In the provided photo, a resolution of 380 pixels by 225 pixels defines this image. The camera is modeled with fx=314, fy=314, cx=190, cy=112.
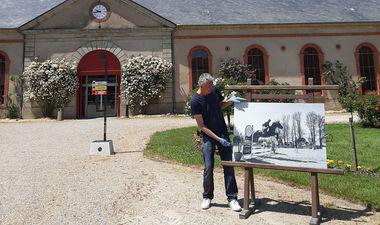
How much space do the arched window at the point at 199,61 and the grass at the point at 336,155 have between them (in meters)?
7.62

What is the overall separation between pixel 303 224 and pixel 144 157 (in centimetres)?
463

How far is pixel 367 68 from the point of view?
19500 millimetres

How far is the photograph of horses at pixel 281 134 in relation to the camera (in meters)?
4.02

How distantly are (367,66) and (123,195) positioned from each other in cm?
1938

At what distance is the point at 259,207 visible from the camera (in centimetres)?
442

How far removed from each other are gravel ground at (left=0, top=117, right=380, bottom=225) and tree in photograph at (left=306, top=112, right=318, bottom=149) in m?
1.00

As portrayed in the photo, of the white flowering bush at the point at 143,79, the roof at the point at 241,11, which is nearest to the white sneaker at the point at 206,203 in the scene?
the white flowering bush at the point at 143,79

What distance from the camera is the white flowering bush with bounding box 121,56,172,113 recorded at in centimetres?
1770

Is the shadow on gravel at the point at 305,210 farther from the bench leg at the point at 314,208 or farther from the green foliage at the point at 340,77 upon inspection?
the green foliage at the point at 340,77

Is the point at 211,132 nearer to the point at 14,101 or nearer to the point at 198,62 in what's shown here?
the point at 198,62

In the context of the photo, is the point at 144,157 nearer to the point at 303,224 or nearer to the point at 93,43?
the point at 303,224

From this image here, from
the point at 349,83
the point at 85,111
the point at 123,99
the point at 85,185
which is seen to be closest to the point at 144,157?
the point at 85,185

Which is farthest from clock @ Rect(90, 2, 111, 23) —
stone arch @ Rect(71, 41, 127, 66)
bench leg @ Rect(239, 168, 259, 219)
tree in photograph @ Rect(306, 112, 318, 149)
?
tree in photograph @ Rect(306, 112, 318, 149)

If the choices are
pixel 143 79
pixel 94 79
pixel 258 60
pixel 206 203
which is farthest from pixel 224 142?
pixel 94 79
